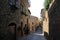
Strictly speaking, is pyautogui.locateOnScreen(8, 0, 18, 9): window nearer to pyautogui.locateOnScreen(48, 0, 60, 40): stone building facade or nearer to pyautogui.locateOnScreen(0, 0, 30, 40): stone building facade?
pyautogui.locateOnScreen(0, 0, 30, 40): stone building facade

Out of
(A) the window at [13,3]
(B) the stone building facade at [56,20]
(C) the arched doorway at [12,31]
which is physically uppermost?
(A) the window at [13,3]

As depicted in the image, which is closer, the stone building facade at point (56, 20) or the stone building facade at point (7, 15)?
the stone building facade at point (56, 20)

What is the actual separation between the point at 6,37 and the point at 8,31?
36.7 inches

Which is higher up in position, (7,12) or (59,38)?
(7,12)

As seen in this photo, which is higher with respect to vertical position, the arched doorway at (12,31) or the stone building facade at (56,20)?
the stone building facade at (56,20)

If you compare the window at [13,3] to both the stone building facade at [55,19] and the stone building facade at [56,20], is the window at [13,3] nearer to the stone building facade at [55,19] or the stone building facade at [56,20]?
the stone building facade at [55,19]

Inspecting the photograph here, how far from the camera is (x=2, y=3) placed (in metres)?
20.2

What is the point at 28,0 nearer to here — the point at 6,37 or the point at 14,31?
the point at 14,31

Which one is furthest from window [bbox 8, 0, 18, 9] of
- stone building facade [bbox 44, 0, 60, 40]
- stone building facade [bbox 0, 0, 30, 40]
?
stone building facade [bbox 44, 0, 60, 40]

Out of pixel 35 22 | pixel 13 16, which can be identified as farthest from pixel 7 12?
pixel 35 22

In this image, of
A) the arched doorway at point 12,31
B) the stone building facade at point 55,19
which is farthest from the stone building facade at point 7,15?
the stone building facade at point 55,19

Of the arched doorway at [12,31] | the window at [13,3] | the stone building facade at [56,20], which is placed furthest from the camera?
the window at [13,3]

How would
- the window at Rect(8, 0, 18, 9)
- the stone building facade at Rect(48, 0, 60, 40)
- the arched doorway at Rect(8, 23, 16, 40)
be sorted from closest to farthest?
the stone building facade at Rect(48, 0, 60, 40) → the arched doorway at Rect(8, 23, 16, 40) → the window at Rect(8, 0, 18, 9)

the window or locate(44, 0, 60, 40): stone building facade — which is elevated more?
the window
